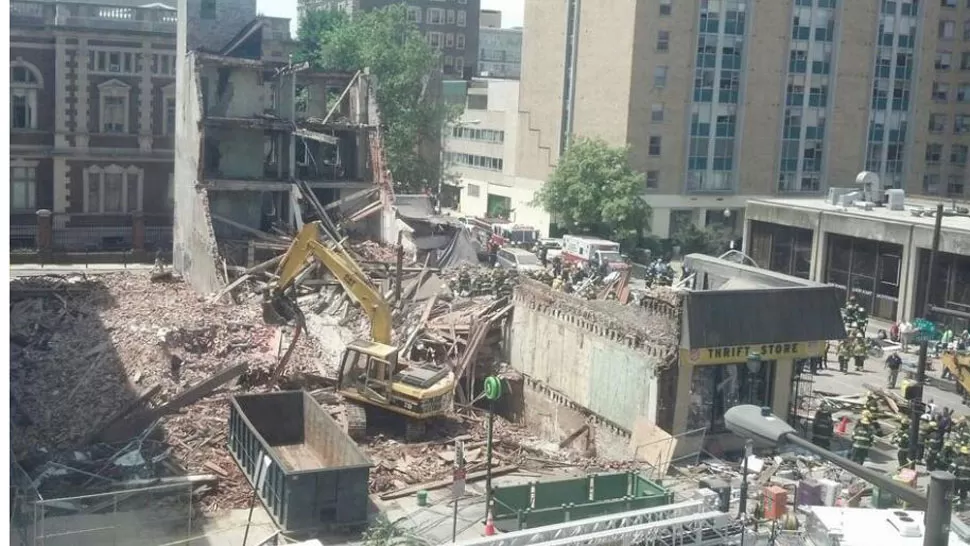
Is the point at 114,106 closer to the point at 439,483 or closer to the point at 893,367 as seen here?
the point at 439,483

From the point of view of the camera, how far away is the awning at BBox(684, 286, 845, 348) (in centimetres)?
2252

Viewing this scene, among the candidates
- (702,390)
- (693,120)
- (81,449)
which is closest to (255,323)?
(81,449)

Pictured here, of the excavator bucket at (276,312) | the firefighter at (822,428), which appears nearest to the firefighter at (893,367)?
the firefighter at (822,428)

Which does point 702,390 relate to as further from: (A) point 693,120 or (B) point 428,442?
(A) point 693,120

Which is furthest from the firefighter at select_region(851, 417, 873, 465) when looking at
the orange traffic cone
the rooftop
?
the rooftop

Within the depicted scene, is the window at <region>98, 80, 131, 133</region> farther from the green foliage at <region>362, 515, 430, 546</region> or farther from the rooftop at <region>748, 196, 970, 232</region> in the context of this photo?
the green foliage at <region>362, 515, 430, 546</region>

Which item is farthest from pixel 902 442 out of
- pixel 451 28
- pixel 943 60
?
pixel 451 28

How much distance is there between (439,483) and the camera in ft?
71.2

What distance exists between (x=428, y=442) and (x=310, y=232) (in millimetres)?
6234

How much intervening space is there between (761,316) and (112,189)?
33238 mm

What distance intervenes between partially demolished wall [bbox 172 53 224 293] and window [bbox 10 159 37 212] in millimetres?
7625

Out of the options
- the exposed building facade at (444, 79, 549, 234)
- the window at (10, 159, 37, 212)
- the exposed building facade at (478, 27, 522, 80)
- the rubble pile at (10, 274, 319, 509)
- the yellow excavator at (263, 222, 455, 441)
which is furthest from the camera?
the exposed building facade at (478, 27, 522, 80)

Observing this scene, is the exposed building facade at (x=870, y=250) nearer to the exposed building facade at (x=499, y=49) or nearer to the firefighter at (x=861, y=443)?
the firefighter at (x=861, y=443)

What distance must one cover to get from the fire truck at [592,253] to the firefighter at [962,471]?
24.7m
